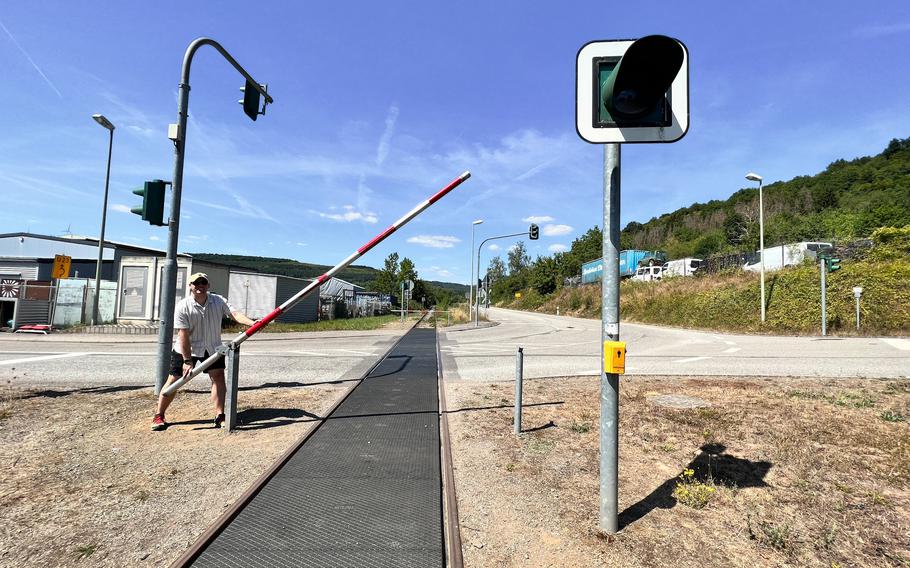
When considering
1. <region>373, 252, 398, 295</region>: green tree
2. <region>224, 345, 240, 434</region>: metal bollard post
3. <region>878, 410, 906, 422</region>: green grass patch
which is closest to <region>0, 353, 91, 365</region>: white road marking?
<region>224, 345, 240, 434</region>: metal bollard post

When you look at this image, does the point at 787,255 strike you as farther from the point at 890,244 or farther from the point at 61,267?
the point at 61,267

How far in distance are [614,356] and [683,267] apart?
40.2 metres

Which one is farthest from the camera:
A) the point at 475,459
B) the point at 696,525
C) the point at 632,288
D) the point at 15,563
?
the point at 632,288

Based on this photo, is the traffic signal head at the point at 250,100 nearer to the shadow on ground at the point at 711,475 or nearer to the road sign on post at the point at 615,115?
the road sign on post at the point at 615,115

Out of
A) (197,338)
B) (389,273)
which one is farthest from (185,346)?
(389,273)

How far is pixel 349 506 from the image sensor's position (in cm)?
310

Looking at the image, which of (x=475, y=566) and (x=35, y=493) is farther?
(x=35, y=493)

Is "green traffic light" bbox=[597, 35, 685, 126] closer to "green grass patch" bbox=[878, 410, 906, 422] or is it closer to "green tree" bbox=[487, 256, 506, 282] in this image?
"green grass patch" bbox=[878, 410, 906, 422]

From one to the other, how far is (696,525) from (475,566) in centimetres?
152

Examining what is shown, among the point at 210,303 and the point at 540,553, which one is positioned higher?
the point at 210,303

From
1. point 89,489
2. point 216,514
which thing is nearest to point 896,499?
point 216,514

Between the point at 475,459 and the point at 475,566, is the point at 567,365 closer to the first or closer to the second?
the point at 475,459

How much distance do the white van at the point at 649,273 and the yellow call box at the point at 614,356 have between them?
134 ft

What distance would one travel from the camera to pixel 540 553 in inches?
100
